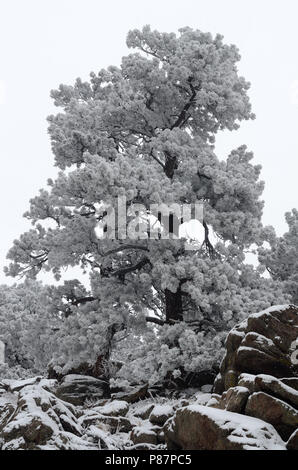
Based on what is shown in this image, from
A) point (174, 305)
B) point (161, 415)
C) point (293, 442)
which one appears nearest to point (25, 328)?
point (174, 305)

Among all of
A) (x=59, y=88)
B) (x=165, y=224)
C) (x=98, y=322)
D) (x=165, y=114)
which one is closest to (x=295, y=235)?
(x=165, y=224)

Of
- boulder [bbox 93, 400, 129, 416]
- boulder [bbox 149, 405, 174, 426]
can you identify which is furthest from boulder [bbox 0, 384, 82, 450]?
boulder [bbox 149, 405, 174, 426]

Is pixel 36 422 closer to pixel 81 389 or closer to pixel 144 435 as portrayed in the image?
pixel 144 435

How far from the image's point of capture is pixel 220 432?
20.5ft

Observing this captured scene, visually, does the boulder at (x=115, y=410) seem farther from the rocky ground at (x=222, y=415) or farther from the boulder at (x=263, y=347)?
the boulder at (x=263, y=347)

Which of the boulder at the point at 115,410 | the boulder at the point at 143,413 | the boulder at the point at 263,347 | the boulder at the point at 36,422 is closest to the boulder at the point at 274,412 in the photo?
the boulder at the point at 263,347

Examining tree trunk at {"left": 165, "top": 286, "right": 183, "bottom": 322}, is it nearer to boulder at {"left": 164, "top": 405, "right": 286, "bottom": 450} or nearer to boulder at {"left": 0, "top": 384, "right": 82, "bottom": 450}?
boulder at {"left": 0, "top": 384, "right": 82, "bottom": 450}

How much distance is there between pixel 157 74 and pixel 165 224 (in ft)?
17.0

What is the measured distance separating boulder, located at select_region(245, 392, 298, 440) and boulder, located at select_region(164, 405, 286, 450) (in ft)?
0.64

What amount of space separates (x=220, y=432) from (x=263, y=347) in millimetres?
2239

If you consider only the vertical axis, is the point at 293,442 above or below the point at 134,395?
above

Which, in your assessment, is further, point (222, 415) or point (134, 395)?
point (134, 395)

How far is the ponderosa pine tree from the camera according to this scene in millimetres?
12742

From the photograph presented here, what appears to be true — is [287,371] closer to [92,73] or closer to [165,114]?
→ [165,114]
